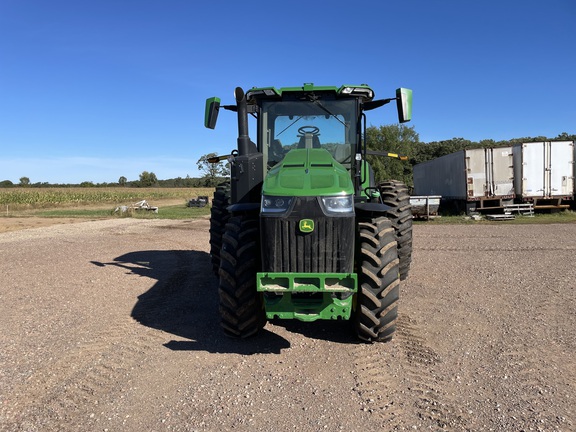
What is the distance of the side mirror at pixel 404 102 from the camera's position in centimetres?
531

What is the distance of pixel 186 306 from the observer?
20.5 ft

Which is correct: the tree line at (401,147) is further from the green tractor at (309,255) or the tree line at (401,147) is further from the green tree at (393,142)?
the green tractor at (309,255)

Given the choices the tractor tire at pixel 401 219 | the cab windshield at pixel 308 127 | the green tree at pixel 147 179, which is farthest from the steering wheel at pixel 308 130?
the green tree at pixel 147 179

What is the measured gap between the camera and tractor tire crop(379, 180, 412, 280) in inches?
286

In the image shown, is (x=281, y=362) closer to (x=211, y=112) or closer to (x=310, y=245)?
(x=310, y=245)

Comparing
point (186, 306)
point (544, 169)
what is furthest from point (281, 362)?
point (544, 169)

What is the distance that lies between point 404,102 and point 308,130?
1.26m

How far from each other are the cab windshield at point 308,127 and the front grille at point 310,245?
5.63 ft

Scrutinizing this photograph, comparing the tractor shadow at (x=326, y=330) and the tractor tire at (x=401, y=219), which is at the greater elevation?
the tractor tire at (x=401, y=219)

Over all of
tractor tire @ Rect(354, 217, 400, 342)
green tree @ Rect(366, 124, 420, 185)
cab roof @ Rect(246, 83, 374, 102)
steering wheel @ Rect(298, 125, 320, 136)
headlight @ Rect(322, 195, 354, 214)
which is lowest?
tractor tire @ Rect(354, 217, 400, 342)

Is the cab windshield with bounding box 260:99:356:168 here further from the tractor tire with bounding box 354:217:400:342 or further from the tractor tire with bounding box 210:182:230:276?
the tractor tire with bounding box 210:182:230:276

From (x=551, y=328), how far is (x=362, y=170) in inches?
115

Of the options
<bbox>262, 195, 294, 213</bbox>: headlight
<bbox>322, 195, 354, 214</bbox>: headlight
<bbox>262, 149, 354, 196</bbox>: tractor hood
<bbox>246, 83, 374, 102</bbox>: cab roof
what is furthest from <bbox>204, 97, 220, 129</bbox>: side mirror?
<bbox>322, 195, 354, 214</bbox>: headlight

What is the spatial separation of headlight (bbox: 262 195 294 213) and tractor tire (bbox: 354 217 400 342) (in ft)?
2.78
